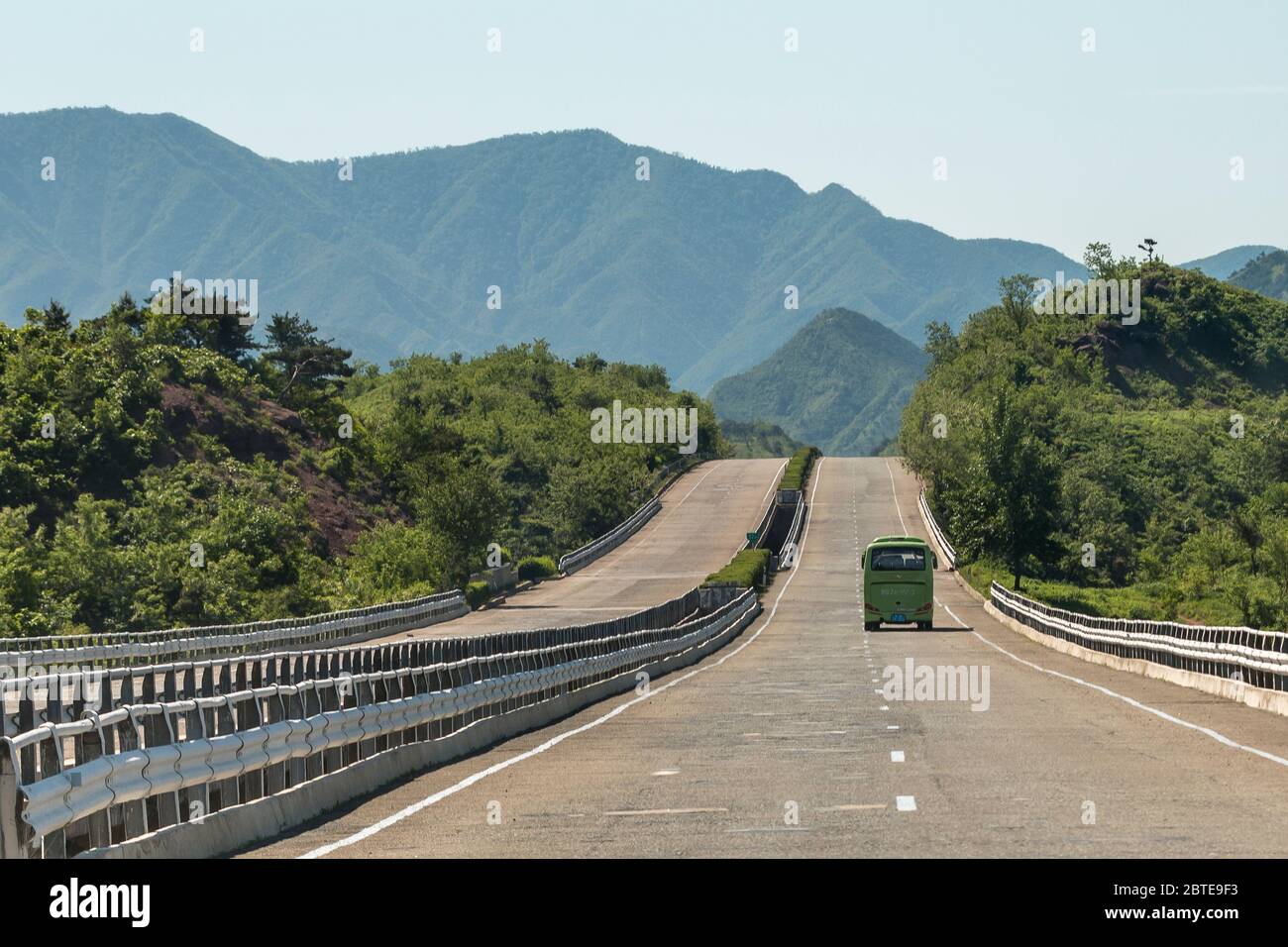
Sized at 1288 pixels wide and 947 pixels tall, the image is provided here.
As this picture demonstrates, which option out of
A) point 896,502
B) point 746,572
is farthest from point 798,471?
point 746,572

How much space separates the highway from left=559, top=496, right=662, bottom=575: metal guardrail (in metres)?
68.4

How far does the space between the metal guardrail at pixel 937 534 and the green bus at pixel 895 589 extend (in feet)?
122

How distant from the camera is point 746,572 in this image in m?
95.0

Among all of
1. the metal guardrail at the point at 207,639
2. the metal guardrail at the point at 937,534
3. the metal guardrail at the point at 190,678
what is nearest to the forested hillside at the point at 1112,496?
the metal guardrail at the point at 937,534

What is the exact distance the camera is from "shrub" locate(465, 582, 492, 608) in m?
93.1

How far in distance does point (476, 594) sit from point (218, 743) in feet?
259

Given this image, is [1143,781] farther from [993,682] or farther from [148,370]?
[148,370]

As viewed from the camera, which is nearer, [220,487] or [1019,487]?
[220,487]

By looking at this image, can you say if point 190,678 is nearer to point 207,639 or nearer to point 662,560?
point 207,639

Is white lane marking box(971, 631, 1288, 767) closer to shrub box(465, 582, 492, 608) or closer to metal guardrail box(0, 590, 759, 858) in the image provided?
metal guardrail box(0, 590, 759, 858)

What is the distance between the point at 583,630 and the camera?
41.9 meters

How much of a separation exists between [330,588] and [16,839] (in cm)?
8683

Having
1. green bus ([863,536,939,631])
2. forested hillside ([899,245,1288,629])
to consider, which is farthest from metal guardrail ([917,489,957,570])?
green bus ([863,536,939,631])

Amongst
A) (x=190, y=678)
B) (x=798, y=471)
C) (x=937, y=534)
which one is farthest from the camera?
(x=798, y=471)
